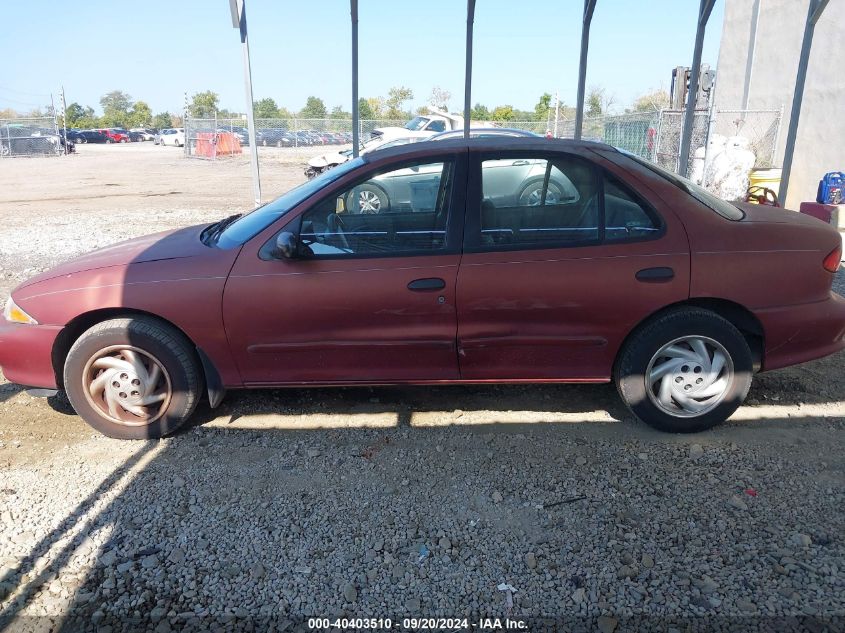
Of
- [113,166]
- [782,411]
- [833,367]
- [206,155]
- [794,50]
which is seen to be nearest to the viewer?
[782,411]

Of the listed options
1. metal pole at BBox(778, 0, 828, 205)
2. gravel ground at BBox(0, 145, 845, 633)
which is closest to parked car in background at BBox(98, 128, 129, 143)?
metal pole at BBox(778, 0, 828, 205)

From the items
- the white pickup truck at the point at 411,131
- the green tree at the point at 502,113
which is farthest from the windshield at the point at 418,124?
the green tree at the point at 502,113

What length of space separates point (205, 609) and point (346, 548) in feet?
2.05

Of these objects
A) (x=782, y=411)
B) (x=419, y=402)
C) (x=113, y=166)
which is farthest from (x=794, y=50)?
(x=113, y=166)

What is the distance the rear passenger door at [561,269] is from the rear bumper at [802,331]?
0.62 metres

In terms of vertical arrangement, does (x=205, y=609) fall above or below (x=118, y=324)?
below

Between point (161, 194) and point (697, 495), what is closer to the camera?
point (697, 495)

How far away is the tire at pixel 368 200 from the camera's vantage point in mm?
3793

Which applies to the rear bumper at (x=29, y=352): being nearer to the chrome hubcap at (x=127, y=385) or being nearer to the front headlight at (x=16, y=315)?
the front headlight at (x=16, y=315)

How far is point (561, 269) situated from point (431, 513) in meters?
1.50

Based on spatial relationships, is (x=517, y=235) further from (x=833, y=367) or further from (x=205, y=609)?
(x=833, y=367)

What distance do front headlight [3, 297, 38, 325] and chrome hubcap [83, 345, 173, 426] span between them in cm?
45

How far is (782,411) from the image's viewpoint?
4109 mm

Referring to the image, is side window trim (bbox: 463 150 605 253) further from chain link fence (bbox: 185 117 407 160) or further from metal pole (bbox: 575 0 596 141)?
chain link fence (bbox: 185 117 407 160)
